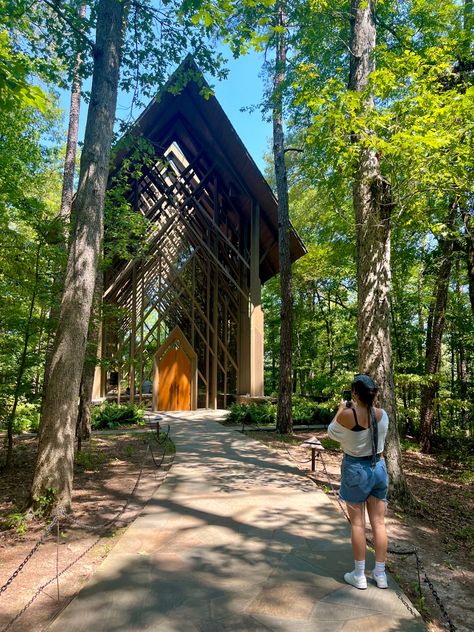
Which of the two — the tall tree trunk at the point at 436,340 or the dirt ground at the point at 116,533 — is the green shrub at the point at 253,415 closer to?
the dirt ground at the point at 116,533

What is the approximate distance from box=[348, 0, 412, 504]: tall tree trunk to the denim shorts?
2398 millimetres

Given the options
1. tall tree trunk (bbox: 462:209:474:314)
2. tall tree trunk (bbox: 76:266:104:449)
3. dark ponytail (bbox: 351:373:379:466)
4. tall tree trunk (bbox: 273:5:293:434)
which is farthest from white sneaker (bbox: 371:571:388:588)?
tall tree trunk (bbox: 462:209:474:314)

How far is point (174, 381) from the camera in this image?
1520 centimetres

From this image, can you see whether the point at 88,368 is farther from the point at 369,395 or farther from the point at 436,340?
the point at 436,340

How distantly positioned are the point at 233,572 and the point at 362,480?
1.36m

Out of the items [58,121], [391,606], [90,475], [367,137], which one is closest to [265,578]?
[391,606]

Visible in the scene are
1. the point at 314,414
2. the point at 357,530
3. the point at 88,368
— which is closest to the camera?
the point at 357,530

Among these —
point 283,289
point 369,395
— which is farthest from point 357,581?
point 283,289

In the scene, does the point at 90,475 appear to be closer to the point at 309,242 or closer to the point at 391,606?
the point at 391,606

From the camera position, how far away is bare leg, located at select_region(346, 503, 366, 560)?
9.97ft

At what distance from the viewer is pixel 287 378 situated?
10750 millimetres

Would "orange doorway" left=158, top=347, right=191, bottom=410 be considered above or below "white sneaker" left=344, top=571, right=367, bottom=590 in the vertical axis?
above

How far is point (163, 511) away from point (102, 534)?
80cm

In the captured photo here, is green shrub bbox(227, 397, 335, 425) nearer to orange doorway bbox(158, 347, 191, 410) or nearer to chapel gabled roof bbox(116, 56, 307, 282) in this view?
orange doorway bbox(158, 347, 191, 410)
